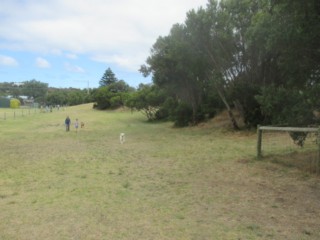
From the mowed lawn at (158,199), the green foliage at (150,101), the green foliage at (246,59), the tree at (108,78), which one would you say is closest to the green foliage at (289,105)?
the green foliage at (246,59)

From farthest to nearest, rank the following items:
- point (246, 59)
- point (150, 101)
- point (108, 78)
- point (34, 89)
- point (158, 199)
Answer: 1. point (34, 89)
2. point (108, 78)
3. point (150, 101)
4. point (246, 59)
5. point (158, 199)

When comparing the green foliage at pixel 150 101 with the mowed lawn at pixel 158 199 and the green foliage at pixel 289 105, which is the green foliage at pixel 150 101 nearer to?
the mowed lawn at pixel 158 199

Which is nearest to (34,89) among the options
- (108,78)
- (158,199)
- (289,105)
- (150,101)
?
(108,78)

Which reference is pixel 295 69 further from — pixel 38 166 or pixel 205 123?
pixel 205 123

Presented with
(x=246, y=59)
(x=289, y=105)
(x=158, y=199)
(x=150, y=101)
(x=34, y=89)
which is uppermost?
(x=34, y=89)

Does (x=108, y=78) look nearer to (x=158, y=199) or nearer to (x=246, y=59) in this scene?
(x=246, y=59)

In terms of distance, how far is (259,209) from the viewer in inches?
273

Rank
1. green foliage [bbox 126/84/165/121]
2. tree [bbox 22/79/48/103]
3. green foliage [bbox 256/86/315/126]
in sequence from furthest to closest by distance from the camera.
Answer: tree [bbox 22/79/48/103] < green foliage [bbox 126/84/165/121] < green foliage [bbox 256/86/315/126]

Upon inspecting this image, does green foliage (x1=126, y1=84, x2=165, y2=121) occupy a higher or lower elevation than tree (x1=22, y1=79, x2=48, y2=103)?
lower

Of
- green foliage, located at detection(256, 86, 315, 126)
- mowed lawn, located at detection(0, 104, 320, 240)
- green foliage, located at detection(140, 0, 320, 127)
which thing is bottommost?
mowed lawn, located at detection(0, 104, 320, 240)

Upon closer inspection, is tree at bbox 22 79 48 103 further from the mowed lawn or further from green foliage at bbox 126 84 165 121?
the mowed lawn

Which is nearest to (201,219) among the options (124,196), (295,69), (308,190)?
(124,196)

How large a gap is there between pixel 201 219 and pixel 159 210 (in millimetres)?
895

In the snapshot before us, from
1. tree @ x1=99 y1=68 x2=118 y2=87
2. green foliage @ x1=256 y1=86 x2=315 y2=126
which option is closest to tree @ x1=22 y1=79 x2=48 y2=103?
tree @ x1=99 y1=68 x2=118 y2=87
